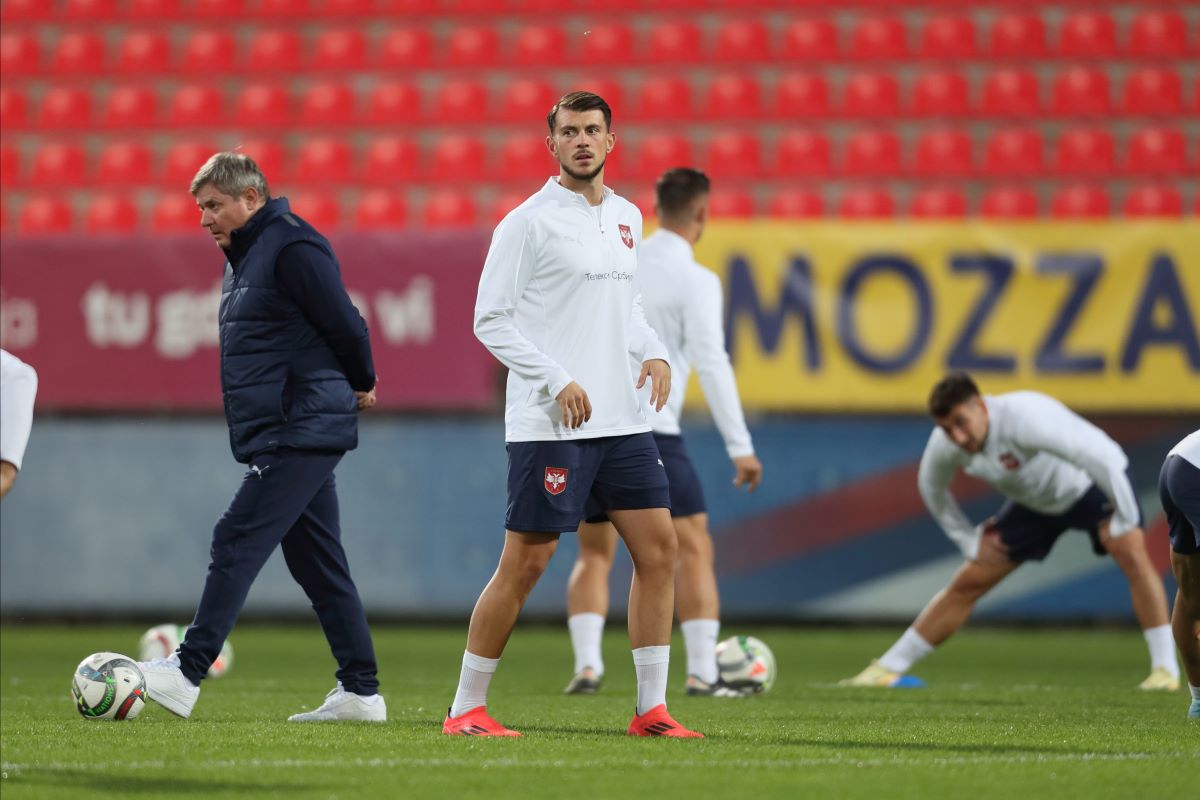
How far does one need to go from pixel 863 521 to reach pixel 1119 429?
1.86m

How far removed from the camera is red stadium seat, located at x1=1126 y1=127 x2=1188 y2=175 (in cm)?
1487

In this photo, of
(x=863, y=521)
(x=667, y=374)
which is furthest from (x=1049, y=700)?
(x=863, y=521)

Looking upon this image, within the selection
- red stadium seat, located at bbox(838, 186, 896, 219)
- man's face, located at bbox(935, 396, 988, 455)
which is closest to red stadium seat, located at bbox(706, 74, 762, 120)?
red stadium seat, located at bbox(838, 186, 896, 219)

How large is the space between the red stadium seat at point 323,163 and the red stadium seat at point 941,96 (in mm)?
4985

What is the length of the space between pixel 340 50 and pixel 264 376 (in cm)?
1108

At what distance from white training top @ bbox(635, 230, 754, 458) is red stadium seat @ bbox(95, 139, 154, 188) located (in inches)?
358

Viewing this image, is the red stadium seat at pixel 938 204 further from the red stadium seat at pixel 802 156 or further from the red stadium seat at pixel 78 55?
the red stadium seat at pixel 78 55

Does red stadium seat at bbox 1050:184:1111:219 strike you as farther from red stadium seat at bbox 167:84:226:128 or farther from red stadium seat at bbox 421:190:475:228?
red stadium seat at bbox 167:84:226:128

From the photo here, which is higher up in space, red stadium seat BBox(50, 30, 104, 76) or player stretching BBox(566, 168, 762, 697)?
red stadium seat BBox(50, 30, 104, 76)

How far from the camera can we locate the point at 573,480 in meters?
5.57

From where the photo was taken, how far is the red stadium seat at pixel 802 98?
51.0 feet

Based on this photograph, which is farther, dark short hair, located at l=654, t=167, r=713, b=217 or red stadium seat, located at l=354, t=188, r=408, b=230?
red stadium seat, located at l=354, t=188, r=408, b=230

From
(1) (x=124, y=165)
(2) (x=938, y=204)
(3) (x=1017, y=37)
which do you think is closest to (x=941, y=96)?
(3) (x=1017, y=37)

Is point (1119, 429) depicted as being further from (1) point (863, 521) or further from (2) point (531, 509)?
(2) point (531, 509)
